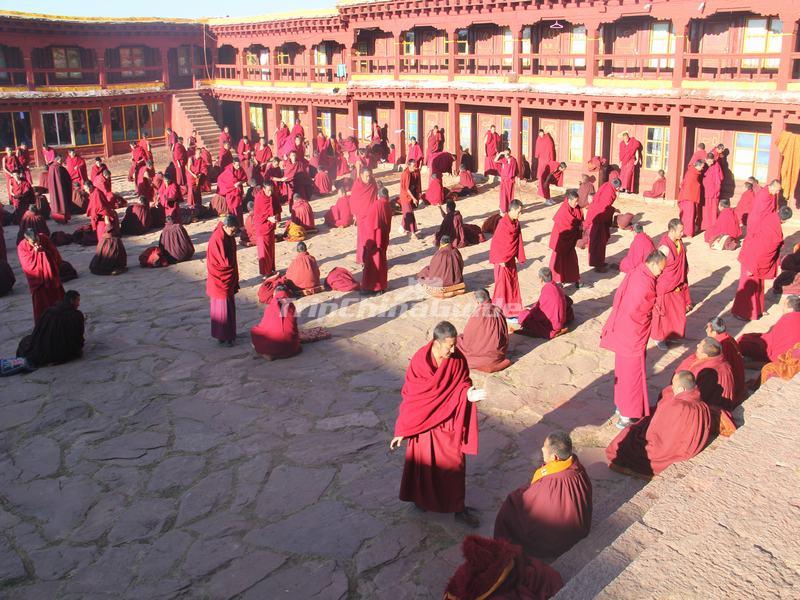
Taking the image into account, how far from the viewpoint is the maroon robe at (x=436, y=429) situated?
5.87 meters

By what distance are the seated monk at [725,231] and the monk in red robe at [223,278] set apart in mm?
8945

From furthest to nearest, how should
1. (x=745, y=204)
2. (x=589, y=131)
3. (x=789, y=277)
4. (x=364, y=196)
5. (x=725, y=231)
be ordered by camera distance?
(x=589, y=131) → (x=745, y=204) → (x=725, y=231) → (x=364, y=196) → (x=789, y=277)

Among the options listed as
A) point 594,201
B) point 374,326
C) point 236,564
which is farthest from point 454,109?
point 236,564

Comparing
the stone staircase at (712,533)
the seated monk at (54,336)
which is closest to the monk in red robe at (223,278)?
the seated monk at (54,336)

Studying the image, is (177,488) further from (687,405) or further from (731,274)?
(731,274)

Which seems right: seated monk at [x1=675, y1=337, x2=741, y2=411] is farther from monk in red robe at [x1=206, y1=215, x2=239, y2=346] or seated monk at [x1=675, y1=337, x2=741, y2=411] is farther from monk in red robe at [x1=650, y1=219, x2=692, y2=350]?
monk in red robe at [x1=206, y1=215, x2=239, y2=346]

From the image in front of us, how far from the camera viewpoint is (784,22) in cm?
1542

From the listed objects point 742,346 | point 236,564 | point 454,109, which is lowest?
point 236,564

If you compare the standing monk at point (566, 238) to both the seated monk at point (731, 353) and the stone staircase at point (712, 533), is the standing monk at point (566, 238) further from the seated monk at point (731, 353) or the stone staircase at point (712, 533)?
the stone staircase at point (712, 533)

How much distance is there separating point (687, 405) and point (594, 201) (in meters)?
6.83

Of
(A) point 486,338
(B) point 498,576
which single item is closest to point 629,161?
(A) point 486,338

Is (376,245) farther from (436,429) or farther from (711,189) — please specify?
(711,189)

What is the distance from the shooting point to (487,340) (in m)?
9.04

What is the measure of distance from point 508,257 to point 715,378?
12.7 ft
